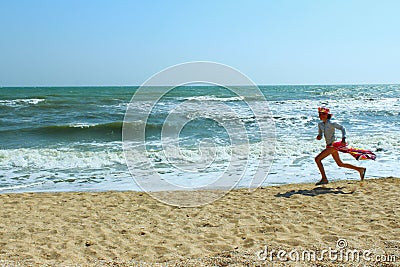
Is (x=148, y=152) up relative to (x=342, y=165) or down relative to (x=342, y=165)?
down

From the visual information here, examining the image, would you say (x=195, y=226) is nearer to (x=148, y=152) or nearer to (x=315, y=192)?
(x=315, y=192)

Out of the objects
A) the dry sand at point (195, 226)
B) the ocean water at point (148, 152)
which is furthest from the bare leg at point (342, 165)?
the ocean water at point (148, 152)

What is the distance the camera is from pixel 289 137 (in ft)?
49.2

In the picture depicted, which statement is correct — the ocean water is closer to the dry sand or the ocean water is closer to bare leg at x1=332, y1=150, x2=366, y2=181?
bare leg at x1=332, y1=150, x2=366, y2=181

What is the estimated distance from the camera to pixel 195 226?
205 inches

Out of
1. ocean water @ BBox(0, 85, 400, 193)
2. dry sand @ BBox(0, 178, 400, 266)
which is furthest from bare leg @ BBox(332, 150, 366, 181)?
ocean water @ BBox(0, 85, 400, 193)

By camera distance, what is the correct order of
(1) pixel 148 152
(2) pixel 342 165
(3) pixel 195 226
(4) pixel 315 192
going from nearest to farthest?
(3) pixel 195 226, (4) pixel 315 192, (2) pixel 342 165, (1) pixel 148 152

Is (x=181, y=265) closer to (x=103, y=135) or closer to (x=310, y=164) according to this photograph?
(x=310, y=164)

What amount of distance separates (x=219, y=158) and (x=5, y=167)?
220 inches

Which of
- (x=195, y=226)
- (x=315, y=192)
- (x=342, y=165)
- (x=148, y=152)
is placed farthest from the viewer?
(x=148, y=152)

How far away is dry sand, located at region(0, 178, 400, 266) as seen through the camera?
4.12 m

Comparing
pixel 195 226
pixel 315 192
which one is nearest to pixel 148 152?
pixel 315 192

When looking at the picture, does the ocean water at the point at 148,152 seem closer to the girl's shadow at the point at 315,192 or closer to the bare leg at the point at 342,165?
the bare leg at the point at 342,165

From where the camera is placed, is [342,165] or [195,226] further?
[342,165]
